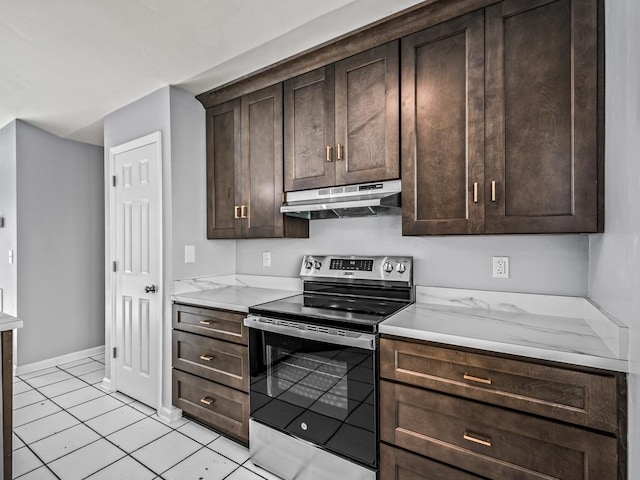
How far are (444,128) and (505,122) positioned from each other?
0.27 meters

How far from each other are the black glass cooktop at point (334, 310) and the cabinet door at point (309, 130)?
744 mm

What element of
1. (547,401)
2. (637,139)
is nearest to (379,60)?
(637,139)

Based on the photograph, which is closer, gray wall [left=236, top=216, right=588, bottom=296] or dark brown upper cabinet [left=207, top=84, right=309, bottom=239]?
gray wall [left=236, top=216, right=588, bottom=296]

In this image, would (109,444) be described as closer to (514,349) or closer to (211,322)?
(211,322)

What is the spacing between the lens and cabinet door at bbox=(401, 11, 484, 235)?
164 centimetres

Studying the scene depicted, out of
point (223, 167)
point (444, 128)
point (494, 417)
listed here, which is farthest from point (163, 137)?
point (494, 417)

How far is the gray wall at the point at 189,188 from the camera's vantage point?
262 centimetres

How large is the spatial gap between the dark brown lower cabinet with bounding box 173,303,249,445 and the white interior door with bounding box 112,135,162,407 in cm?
28

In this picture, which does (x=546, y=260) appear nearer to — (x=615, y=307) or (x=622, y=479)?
(x=615, y=307)

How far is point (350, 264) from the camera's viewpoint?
2.31m

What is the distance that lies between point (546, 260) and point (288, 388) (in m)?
1.51

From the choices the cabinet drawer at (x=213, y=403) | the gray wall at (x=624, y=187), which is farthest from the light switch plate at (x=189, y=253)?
the gray wall at (x=624, y=187)

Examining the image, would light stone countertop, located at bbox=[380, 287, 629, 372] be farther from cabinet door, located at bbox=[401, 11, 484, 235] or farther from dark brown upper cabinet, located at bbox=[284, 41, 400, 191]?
dark brown upper cabinet, located at bbox=[284, 41, 400, 191]

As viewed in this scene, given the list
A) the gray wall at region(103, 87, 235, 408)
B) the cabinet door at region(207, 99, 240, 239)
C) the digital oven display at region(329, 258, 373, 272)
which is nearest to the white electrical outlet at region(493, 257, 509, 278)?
the digital oven display at region(329, 258, 373, 272)
